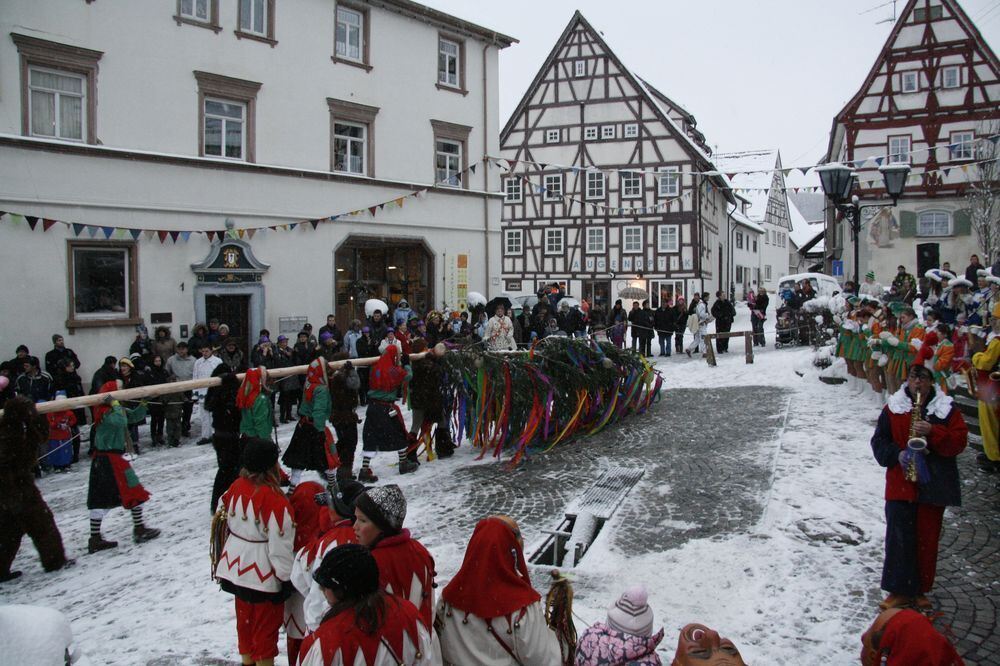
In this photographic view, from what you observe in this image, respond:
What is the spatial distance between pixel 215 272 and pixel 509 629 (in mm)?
14858

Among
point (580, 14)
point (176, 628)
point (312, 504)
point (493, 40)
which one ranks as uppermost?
point (580, 14)

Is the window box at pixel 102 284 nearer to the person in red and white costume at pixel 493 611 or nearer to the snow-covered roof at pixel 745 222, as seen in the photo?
the person in red and white costume at pixel 493 611

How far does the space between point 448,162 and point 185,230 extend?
8.49 metres

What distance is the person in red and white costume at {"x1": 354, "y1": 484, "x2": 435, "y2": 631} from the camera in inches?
124

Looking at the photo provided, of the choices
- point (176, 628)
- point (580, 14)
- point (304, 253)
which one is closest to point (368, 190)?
point (304, 253)

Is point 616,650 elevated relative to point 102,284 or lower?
lower

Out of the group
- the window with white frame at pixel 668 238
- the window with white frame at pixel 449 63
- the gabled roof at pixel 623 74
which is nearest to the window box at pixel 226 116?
the window with white frame at pixel 449 63

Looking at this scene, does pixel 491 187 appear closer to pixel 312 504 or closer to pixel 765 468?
pixel 765 468

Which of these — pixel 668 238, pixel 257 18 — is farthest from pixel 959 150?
pixel 257 18

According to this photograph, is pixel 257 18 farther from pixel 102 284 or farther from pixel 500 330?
pixel 500 330

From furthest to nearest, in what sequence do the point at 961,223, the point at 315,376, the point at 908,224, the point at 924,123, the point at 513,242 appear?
the point at 513,242
the point at 908,224
the point at 924,123
the point at 961,223
the point at 315,376

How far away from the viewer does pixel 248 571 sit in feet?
13.5

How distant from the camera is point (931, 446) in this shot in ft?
16.2

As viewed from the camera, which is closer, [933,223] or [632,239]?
[933,223]
